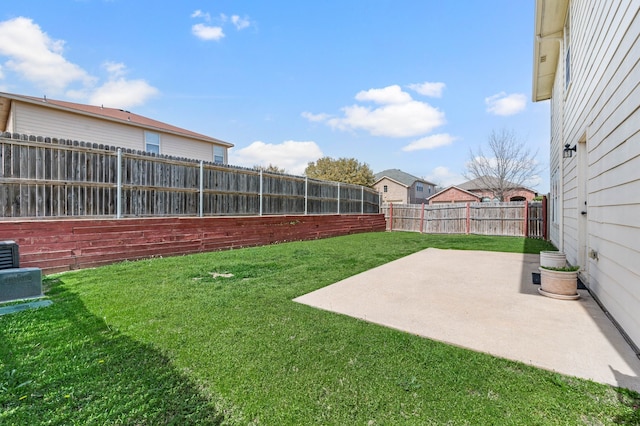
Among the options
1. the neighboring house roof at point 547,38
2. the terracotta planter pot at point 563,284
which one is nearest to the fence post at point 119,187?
the terracotta planter pot at point 563,284

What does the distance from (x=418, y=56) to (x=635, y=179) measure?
11029mm

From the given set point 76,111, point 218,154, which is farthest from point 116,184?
point 218,154

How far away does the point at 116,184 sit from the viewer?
6.34 metres

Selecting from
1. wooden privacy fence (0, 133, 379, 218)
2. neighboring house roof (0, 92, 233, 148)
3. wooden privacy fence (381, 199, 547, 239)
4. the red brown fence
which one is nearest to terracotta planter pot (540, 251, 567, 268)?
the red brown fence

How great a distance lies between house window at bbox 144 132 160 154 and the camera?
41.4ft

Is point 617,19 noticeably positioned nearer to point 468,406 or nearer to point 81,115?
point 468,406

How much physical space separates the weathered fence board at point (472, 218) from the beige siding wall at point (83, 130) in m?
11.5

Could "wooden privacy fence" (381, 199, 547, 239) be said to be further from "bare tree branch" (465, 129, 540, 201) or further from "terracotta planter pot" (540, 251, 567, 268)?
"bare tree branch" (465, 129, 540, 201)

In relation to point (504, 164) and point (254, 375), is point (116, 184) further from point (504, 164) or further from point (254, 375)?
point (504, 164)

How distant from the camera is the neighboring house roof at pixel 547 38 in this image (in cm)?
606

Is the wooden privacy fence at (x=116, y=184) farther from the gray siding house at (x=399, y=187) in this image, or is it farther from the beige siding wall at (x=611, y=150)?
the gray siding house at (x=399, y=187)

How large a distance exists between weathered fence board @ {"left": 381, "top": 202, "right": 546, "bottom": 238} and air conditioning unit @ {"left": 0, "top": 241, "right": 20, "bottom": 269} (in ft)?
49.4

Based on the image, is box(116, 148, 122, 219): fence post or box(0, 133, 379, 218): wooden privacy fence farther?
box(116, 148, 122, 219): fence post

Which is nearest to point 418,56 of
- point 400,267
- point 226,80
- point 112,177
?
point 226,80
